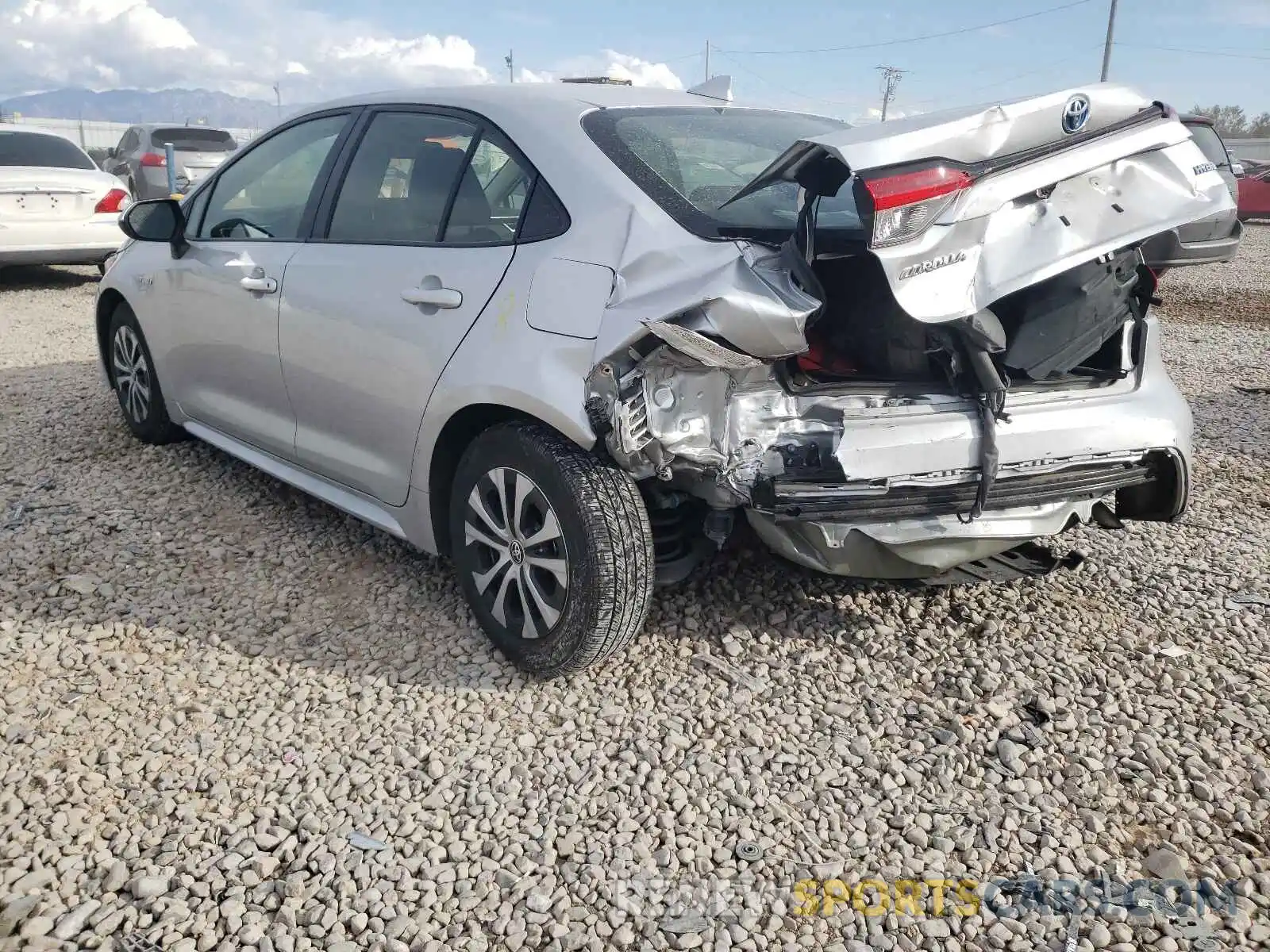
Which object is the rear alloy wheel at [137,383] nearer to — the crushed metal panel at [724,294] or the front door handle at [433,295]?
the front door handle at [433,295]

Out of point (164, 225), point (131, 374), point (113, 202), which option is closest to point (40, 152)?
point (113, 202)

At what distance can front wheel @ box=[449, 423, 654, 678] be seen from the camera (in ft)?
8.84

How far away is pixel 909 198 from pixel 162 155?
1671 cm

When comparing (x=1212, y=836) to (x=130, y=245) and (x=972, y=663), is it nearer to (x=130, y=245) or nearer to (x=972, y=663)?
(x=972, y=663)

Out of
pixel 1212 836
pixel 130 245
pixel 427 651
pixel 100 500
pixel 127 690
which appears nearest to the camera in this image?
pixel 1212 836

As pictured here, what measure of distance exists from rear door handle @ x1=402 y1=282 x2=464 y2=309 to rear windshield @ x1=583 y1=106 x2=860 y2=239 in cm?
61

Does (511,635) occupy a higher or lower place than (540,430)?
lower

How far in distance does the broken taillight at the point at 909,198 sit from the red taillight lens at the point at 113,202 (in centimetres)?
976

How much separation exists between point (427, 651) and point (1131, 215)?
237cm

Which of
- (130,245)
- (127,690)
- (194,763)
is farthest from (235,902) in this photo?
(130,245)

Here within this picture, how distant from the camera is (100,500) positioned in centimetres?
439

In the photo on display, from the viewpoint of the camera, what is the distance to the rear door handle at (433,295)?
2.94m

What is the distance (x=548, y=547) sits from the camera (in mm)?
2857

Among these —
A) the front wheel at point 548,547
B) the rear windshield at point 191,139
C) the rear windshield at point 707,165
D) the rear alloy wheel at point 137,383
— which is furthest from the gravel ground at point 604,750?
the rear windshield at point 191,139
